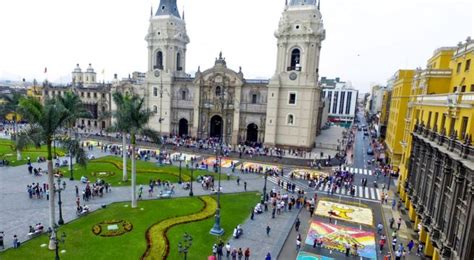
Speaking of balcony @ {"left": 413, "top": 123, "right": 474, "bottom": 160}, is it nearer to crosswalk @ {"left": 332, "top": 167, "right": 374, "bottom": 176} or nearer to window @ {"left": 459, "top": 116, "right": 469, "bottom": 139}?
window @ {"left": 459, "top": 116, "right": 469, "bottom": 139}

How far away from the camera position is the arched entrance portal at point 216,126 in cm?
6762

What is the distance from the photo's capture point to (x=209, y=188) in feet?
123

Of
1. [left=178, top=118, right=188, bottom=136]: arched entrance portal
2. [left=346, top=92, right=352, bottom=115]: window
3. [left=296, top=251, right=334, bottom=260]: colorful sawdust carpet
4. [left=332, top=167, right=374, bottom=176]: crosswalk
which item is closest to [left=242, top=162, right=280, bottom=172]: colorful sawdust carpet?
[left=332, top=167, right=374, bottom=176]: crosswalk

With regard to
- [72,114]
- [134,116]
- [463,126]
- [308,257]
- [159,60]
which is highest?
[159,60]

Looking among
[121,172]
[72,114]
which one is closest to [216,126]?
[121,172]

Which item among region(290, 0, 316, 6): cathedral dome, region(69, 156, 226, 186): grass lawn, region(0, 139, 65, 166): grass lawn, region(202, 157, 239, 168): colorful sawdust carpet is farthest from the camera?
region(290, 0, 316, 6): cathedral dome

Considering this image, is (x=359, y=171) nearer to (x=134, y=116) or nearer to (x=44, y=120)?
→ (x=134, y=116)

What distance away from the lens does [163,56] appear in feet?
230

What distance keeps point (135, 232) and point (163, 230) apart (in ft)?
7.14

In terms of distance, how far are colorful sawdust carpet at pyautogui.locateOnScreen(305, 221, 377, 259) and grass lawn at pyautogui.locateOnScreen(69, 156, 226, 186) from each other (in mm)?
19002

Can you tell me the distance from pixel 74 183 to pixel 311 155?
1505 inches

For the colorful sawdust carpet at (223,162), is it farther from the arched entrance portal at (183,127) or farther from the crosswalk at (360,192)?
the arched entrance portal at (183,127)

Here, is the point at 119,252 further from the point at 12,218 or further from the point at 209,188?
the point at 209,188

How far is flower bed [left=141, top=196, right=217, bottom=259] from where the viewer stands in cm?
2220
